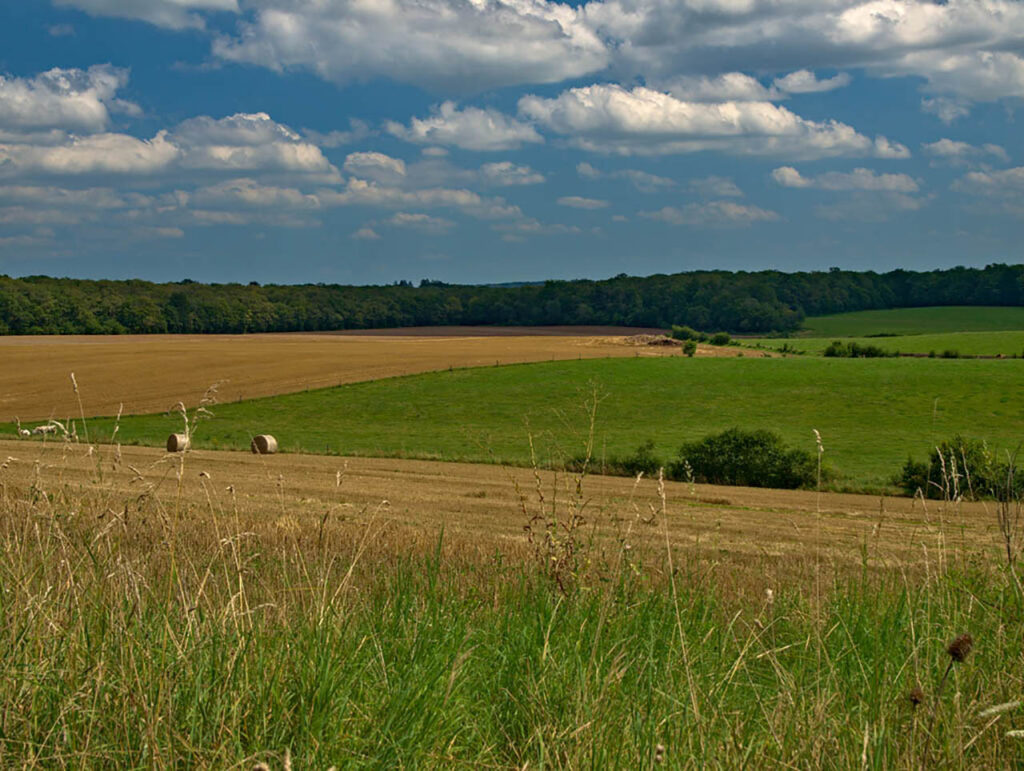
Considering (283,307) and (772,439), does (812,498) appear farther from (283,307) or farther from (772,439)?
(283,307)

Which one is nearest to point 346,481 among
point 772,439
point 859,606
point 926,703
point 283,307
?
point 772,439

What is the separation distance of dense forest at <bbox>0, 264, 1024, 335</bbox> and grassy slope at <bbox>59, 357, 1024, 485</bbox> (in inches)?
2054

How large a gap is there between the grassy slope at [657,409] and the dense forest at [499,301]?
171 feet

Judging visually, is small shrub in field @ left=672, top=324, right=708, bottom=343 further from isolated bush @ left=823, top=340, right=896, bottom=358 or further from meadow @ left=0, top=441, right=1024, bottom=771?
meadow @ left=0, top=441, right=1024, bottom=771

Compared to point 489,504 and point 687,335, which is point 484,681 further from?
point 687,335

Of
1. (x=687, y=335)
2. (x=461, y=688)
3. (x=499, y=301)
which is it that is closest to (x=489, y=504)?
(x=461, y=688)

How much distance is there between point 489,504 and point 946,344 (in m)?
80.3

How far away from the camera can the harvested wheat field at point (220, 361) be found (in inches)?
2183

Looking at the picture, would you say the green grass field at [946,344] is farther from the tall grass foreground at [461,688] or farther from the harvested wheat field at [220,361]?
the tall grass foreground at [461,688]

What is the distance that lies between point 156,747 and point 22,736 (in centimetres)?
77

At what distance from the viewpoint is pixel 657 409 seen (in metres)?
56.2

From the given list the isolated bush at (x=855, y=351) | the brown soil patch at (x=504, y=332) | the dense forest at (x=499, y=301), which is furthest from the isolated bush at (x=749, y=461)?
the dense forest at (x=499, y=301)

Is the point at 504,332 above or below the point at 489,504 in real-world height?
above

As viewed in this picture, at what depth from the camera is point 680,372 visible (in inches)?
2611
